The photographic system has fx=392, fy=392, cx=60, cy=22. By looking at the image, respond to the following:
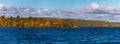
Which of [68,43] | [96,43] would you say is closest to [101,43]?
[96,43]

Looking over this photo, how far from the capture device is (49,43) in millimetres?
90688

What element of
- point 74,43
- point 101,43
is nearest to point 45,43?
point 74,43

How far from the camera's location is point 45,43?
9081 cm

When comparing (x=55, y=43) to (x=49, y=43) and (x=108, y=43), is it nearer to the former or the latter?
(x=49, y=43)

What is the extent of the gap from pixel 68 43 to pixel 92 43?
18.6ft

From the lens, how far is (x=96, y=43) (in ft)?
304

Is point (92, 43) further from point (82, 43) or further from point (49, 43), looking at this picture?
point (49, 43)

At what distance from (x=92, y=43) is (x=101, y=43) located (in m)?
2.50

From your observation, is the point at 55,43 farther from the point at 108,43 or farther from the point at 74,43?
the point at 108,43

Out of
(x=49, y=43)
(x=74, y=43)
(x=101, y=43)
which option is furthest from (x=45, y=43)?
(x=101, y=43)

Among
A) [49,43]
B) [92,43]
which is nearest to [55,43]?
[49,43]

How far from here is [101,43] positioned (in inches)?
3669

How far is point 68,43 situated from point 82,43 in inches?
130

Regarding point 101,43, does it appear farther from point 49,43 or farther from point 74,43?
point 49,43
